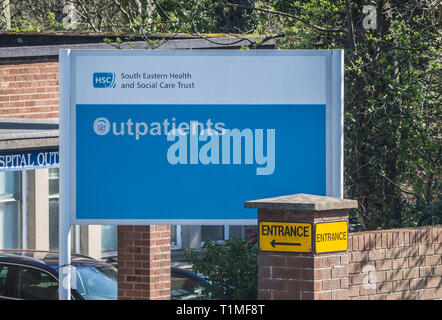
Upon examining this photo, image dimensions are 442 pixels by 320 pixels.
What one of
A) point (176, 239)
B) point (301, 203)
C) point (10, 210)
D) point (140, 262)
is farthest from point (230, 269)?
point (176, 239)

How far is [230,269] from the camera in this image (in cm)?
1093

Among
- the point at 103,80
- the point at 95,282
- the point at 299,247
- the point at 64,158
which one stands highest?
the point at 103,80

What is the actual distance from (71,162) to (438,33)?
27.2 feet

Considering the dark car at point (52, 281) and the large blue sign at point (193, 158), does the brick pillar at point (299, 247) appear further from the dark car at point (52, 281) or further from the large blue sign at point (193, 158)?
the dark car at point (52, 281)

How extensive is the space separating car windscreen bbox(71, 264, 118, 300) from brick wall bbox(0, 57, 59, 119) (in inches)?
151

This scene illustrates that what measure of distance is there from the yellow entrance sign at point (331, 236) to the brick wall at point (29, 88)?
871cm

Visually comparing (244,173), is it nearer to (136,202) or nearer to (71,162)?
(136,202)

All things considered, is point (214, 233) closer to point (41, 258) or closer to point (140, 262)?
point (41, 258)

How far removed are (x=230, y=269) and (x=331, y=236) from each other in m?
3.57

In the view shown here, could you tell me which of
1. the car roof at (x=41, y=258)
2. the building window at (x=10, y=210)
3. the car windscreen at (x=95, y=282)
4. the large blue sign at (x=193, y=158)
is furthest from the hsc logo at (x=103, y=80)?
the building window at (x=10, y=210)

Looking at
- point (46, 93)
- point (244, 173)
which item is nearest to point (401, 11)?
point (46, 93)

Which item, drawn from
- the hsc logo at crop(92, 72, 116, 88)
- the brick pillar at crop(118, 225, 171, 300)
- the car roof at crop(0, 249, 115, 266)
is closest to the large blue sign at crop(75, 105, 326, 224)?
the hsc logo at crop(92, 72, 116, 88)

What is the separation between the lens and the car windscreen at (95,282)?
11.8m

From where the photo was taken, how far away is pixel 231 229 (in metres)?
25.4
